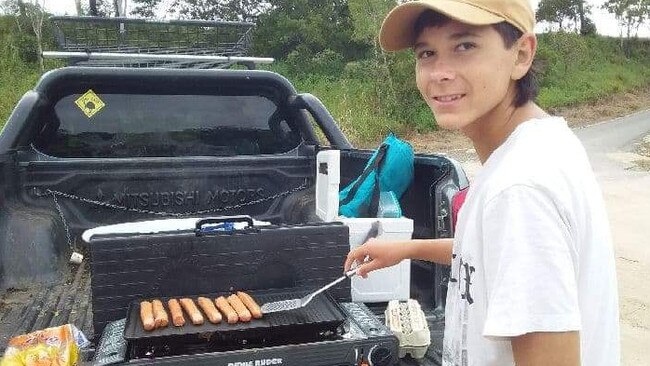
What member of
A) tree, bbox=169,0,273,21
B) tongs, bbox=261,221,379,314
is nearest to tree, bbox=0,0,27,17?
tree, bbox=169,0,273,21

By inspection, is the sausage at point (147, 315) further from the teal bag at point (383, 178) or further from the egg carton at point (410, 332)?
the teal bag at point (383, 178)

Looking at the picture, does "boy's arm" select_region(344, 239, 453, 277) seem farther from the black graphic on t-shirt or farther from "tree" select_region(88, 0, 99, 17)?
"tree" select_region(88, 0, 99, 17)

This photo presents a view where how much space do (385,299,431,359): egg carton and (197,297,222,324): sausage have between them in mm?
675

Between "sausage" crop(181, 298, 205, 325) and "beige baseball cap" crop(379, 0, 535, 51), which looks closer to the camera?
"beige baseball cap" crop(379, 0, 535, 51)

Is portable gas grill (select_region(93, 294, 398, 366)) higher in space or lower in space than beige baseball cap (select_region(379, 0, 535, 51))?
lower

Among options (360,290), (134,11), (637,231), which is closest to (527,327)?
(360,290)

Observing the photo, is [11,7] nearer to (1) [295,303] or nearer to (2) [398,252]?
(1) [295,303]

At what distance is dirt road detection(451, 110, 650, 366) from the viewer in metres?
5.66

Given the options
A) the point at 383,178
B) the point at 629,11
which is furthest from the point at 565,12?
the point at 383,178

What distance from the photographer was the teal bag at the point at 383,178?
333 centimetres

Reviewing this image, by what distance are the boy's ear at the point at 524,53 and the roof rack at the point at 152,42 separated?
3.16 meters

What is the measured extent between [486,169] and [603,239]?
0.83ft

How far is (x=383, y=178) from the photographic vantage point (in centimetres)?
336

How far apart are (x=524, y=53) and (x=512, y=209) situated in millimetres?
400
